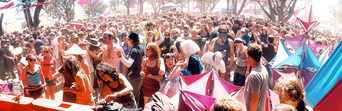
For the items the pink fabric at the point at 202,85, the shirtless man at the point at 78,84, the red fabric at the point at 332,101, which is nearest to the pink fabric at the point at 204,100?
the pink fabric at the point at 202,85

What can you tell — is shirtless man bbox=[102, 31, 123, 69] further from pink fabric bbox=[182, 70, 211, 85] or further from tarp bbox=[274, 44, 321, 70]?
tarp bbox=[274, 44, 321, 70]

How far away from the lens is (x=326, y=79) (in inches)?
94.3

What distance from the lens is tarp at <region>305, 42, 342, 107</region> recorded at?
7.46 feet

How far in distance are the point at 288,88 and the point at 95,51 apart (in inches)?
140

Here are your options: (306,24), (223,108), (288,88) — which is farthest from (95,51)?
(306,24)

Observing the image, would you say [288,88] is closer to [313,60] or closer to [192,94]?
[192,94]

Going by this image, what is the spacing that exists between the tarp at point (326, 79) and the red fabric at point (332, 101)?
1.2 inches

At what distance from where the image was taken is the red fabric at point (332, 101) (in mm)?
2078

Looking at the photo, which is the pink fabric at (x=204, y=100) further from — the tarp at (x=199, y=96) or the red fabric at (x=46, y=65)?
the red fabric at (x=46, y=65)

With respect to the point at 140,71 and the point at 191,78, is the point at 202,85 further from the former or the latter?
the point at 140,71

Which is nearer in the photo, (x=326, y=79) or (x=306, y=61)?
(x=326, y=79)

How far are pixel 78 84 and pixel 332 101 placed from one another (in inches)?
120

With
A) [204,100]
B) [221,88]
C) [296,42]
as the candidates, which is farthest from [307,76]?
[296,42]

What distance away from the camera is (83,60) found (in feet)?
12.4
